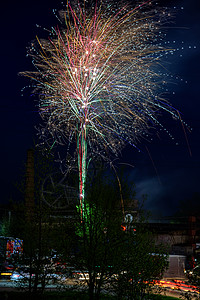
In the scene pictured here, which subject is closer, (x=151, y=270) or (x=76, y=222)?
(x=151, y=270)

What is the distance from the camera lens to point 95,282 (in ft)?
44.3

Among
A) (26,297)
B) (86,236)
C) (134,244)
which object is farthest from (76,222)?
(26,297)

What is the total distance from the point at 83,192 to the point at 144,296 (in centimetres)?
488

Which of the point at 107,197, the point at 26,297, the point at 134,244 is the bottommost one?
the point at 26,297

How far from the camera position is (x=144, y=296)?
1233 centimetres

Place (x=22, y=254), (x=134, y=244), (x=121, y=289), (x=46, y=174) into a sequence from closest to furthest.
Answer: (x=121, y=289), (x=134, y=244), (x=22, y=254), (x=46, y=174)

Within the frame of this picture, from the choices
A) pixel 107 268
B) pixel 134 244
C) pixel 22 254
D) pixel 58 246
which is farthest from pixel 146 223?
pixel 22 254

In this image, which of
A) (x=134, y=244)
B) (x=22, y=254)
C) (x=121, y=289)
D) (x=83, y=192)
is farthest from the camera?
(x=22, y=254)

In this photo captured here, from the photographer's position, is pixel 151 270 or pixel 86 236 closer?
pixel 151 270

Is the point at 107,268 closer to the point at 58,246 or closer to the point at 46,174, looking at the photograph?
the point at 58,246

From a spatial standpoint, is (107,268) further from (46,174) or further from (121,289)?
(46,174)

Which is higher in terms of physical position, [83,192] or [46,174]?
[46,174]

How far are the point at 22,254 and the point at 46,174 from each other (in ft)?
13.6

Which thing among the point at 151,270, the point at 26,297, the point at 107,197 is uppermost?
the point at 107,197
